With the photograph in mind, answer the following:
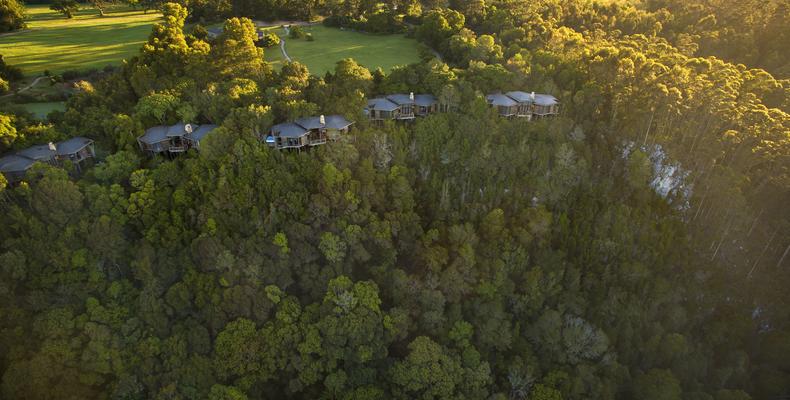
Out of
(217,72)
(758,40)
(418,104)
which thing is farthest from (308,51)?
(758,40)

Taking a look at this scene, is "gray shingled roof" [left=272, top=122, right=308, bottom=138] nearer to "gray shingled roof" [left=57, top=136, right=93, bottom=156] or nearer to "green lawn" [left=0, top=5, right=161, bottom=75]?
"gray shingled roof" [left=57, top=136, right=93, bottom=156]

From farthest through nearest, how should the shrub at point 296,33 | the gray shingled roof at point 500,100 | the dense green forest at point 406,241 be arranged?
the shrub at point 296,33 → the gray shingled roof at point 500,100 → the dense green forest at point 406,241

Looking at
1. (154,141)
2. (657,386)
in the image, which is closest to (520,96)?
(657,386)

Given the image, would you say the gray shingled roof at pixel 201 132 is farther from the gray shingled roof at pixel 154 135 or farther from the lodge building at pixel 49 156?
the lodge building at pixel 49 156

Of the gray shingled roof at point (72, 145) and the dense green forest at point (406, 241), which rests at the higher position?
the gray shingled roof at point (72, 145)

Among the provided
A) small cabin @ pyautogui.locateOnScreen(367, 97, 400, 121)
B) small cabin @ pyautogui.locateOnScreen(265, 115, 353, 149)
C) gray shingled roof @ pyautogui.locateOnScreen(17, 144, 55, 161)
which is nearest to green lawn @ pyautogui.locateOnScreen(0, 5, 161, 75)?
gray shingled roof @ pyautogui.locateOnScreen(17, 144, 55, 161)

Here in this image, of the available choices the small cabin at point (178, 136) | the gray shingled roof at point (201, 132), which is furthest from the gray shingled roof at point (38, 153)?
the gray shingled roof at point (201, 132)

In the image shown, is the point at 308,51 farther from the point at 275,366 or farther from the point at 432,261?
the point at 275,366
